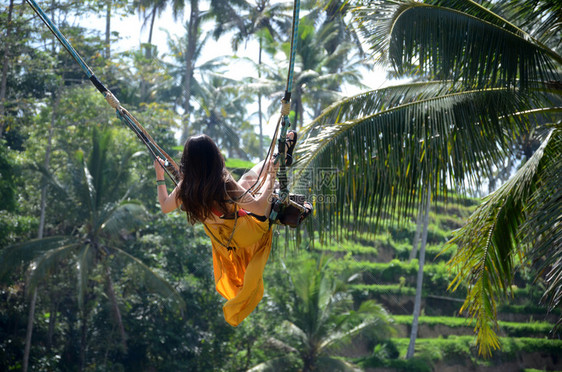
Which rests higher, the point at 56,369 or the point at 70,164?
the point at 70,164

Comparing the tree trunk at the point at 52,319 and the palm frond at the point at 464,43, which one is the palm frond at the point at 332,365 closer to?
the tree trunk at the point at 52,319

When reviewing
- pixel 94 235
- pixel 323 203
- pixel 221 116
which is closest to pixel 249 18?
pixel 221 116

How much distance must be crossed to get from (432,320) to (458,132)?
1417 cm

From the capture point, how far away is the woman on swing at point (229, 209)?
3.13m

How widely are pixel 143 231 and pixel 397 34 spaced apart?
44.1 ft

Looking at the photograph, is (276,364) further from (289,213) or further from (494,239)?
(289,213)

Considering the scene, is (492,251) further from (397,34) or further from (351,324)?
(351,324)

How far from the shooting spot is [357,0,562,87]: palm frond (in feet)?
16.1

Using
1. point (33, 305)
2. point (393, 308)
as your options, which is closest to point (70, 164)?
point (33, 305)

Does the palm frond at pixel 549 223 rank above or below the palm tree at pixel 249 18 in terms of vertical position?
below

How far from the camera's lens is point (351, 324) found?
583 inches

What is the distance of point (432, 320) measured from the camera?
18.3m

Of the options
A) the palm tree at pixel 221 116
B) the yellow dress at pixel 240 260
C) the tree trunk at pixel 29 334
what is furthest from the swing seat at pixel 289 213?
the palm tree at pixel 221 116

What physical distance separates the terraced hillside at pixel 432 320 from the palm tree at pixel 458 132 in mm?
10315
